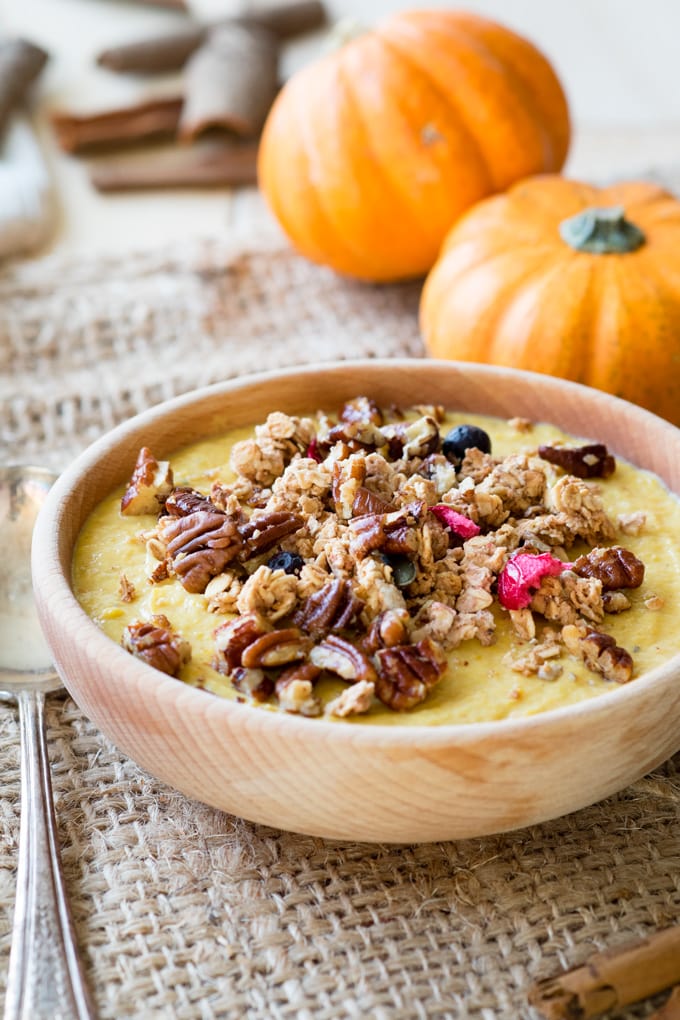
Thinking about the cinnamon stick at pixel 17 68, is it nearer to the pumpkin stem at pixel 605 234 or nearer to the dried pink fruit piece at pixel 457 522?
the pumpkin stem at pixel 605 234

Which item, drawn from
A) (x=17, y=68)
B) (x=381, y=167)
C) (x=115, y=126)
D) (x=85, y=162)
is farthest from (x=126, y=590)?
(x=17, y=68)

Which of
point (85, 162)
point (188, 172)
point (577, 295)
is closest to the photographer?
point (577, 295)

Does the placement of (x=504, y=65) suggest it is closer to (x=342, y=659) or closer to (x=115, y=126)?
(x=115, y=126)

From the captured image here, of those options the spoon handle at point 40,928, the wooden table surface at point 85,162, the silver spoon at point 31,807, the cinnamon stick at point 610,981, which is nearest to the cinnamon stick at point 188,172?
the wooden table surface at point 85,162

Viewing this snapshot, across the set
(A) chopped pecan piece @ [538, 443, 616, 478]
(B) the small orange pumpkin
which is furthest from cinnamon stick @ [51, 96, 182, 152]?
(A) chopped pecan piece @ [538, 443, 616, 478]

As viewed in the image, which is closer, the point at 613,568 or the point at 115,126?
the point at 613,568
